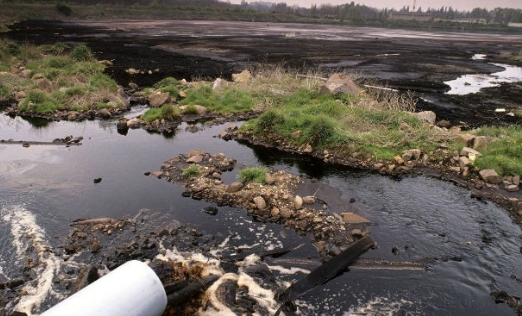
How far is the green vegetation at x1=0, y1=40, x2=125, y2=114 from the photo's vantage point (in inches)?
677

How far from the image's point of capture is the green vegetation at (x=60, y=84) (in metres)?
17.2

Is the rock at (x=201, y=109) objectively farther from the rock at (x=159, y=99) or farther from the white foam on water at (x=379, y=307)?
the white foam on water at (x=379, y=307)

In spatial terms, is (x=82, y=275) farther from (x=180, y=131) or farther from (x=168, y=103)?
(x=168, y=103)

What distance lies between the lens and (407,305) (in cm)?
676

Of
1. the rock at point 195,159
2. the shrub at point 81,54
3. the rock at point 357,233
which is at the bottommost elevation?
the rock at point 357,233

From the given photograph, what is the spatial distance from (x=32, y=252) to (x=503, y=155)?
1306 cm

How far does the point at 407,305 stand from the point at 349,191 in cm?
426

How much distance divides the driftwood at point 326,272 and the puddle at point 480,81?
61.6 ft

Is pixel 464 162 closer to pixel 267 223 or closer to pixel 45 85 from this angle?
pixel 267 223

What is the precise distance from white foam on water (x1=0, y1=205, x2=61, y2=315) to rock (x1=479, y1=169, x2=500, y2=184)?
11.2 metres

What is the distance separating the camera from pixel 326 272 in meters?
7.32

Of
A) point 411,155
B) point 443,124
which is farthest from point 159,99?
point 443,124

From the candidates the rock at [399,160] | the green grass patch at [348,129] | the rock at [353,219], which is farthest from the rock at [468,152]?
the rock at [353,219]

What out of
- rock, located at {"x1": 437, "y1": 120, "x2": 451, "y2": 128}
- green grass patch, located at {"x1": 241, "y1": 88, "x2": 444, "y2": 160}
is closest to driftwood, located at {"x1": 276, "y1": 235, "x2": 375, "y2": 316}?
green grass patch, located at {"x1": 241, "y1": 88, "x2": 444, "y2": 160}
